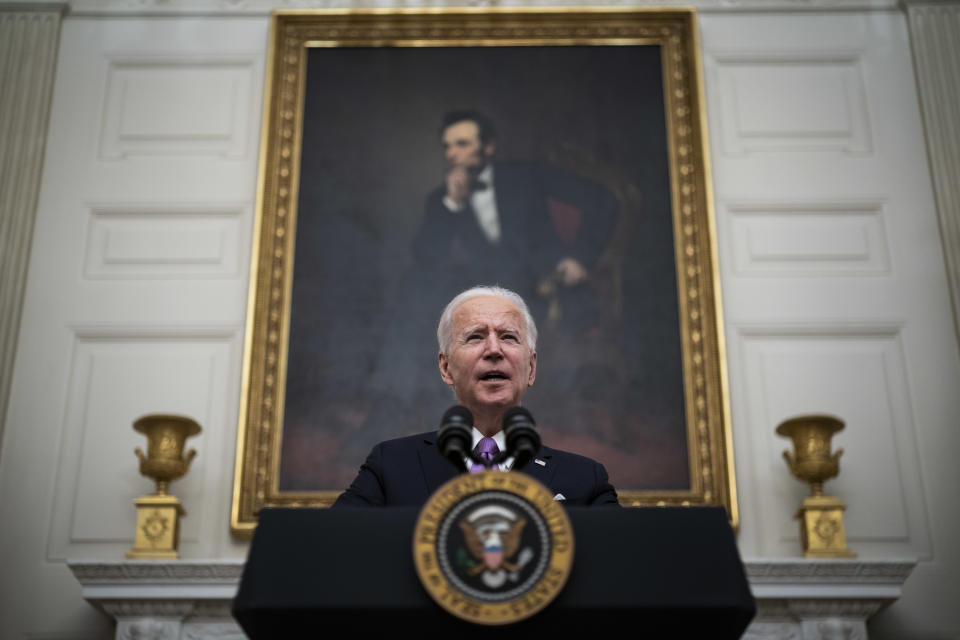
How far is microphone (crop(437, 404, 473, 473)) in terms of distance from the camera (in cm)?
175

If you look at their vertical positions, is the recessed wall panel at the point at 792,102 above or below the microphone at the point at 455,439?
above

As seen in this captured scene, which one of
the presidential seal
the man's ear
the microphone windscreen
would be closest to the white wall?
the man's ear

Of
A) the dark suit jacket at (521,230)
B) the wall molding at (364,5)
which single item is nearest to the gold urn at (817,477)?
the dark suit jacket at (521,230)

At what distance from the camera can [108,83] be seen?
5.98 meters

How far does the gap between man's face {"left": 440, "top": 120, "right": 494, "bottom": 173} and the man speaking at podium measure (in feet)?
9.61

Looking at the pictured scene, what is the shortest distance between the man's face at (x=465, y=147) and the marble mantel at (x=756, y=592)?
256cm

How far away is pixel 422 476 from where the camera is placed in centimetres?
238

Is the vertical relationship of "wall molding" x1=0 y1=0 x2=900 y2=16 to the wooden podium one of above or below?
above

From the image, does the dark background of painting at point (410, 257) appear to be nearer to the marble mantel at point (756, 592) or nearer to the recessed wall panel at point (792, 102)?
the recessed wall panel at point (792, 102)

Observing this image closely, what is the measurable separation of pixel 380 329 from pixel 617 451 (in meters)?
1.39

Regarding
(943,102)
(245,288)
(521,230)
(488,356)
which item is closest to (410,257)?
(521,230)

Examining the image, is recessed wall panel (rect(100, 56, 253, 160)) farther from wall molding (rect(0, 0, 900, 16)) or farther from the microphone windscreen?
the microphone windscreen

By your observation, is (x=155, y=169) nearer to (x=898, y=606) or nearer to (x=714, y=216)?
(x=714, y=216)

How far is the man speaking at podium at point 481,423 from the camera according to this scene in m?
2.36
